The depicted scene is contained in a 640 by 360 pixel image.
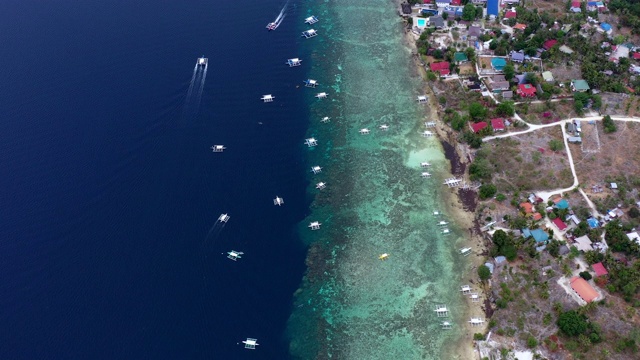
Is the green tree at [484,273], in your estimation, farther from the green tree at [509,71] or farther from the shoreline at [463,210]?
the green tree at [509,71]

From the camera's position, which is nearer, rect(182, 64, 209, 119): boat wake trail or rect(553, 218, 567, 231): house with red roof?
rect(553, 218, 567, 231): house with red roof

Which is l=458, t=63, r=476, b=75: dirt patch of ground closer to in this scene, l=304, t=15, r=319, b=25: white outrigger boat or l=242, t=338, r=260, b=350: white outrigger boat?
l=304, t=15, r=319, b=25: white outrigger boat

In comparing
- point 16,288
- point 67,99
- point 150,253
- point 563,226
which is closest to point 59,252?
point 16,288

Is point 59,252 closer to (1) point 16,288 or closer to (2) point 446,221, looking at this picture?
(1) point 16,288

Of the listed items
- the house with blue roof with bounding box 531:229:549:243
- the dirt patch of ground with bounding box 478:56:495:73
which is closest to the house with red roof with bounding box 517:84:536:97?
the dirt patch of ground with bounding box 478:56:495:73

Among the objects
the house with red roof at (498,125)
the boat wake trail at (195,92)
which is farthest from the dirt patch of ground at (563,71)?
the boat wake trail at (195,92)

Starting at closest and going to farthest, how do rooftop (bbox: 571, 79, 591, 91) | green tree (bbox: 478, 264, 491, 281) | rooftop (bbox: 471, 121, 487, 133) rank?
green tree (bbox: 478, 264, 491, 281), rooftop (bbox: 471, 121, 487, 133), rooftop (bbox: 571, 79, 591, 91)

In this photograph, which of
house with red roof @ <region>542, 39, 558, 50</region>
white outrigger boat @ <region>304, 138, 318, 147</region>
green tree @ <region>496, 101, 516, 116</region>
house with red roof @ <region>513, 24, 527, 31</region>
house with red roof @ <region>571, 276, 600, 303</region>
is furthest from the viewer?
house with red roof @ <region>513, 24, 527, 31</region>
